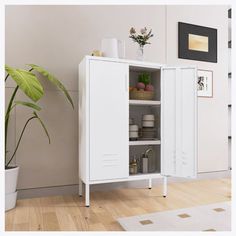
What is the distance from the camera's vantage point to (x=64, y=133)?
250 cm

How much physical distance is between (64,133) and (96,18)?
1.35 meters

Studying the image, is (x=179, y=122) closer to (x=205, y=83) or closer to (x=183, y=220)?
(x=183, y=220)

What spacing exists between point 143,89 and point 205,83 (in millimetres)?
1172

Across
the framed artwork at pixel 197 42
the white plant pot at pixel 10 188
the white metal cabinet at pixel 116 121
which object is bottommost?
the white plant pot at pixel 10 188

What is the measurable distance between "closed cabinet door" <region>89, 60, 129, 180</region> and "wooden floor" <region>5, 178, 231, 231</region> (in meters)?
0.29

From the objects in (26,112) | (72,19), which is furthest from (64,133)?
(72,19)

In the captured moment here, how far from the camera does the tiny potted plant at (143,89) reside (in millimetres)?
2473

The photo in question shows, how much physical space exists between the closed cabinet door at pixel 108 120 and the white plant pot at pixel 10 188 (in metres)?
0.67

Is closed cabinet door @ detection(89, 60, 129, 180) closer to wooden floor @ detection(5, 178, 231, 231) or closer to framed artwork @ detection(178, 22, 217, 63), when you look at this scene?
wooden floor @ detection(5, 178, 231, 231)

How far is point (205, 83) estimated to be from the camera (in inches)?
128

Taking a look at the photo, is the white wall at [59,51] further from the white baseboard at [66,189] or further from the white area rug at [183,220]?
the white area rug at [183,220]

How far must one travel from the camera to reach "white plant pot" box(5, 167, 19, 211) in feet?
6.54

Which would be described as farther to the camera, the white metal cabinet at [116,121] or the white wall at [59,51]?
the white wall at [59,51]

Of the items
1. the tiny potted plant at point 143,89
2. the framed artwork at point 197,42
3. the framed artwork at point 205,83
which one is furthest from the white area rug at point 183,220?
the framed artwork at point 197,42
